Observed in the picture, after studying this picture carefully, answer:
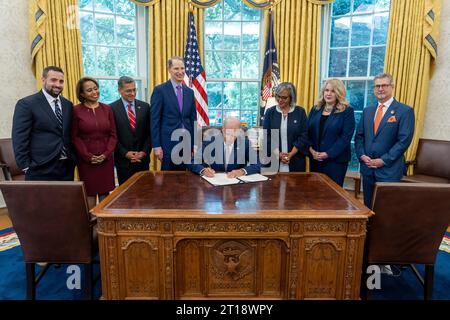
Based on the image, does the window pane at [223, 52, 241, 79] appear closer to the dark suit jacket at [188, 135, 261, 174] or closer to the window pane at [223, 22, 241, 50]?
the window pane at [223, 22, 241, 50]

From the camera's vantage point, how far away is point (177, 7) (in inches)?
188

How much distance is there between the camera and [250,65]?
5.37 metres

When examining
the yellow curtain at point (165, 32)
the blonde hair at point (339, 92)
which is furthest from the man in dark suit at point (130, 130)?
the blonde hair at point (339, 92)

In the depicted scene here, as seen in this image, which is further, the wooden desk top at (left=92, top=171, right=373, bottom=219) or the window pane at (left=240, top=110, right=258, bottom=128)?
the window pane at (left=240, top=110, right=258, bottom=128)

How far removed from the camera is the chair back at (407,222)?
1.98m

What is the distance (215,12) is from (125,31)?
145cm

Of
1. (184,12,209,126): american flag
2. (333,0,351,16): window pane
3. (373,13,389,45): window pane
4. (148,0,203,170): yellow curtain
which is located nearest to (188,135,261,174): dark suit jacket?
(184,12,209,126): american flag

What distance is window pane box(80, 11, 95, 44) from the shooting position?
4.77m

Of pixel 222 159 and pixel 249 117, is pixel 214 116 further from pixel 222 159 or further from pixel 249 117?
pixel 222 159

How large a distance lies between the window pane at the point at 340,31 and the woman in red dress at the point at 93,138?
148 inches

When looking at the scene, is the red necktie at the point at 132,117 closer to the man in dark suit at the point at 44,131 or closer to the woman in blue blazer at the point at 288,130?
the man in dark suit at the point at 44,131

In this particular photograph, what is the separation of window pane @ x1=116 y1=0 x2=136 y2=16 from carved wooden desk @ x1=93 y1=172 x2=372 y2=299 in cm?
392
